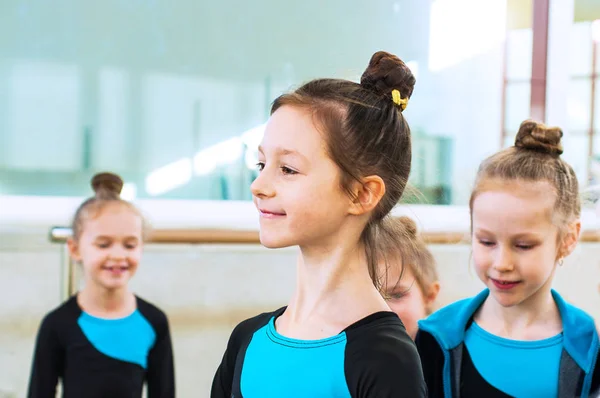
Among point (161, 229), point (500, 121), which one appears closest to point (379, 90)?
point (161, 229)

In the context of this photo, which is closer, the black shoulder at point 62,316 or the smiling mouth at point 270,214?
the smiling mouth at point 270,214

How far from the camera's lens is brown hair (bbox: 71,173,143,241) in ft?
6.47

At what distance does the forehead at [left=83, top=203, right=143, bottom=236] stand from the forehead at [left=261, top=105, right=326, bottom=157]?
1138 millimetres

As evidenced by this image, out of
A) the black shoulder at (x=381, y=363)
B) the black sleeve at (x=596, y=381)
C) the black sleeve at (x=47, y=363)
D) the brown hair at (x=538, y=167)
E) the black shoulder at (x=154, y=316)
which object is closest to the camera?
the black shoulder at (x=381, y=363)

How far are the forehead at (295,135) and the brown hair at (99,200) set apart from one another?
3.89 feet

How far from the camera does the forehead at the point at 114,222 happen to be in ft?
6.33

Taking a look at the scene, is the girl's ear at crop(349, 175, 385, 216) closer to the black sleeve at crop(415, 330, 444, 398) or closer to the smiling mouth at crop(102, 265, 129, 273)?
the black sleeve at crop(415, 330, 444, 398)

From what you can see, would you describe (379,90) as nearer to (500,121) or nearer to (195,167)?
(195,167)

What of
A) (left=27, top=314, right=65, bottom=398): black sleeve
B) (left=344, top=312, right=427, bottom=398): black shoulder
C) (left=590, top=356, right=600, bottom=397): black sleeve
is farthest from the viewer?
(left=27, top=314, right=65, bottom=398): black sleeve

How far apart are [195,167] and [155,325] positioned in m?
0.62

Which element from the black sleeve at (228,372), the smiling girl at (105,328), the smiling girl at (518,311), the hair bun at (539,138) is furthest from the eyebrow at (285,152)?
the smiling girl at (105,328)

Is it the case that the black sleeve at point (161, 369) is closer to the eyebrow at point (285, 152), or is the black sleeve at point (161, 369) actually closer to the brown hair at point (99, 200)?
the brown hair at point (99, 200)

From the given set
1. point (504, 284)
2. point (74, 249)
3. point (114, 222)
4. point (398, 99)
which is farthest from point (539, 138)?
point (74, 249)

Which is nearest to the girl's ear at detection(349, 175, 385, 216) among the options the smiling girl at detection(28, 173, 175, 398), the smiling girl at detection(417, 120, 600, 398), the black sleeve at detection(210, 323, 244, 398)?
the black sleeve at detection(210, 323, 244, 398)
